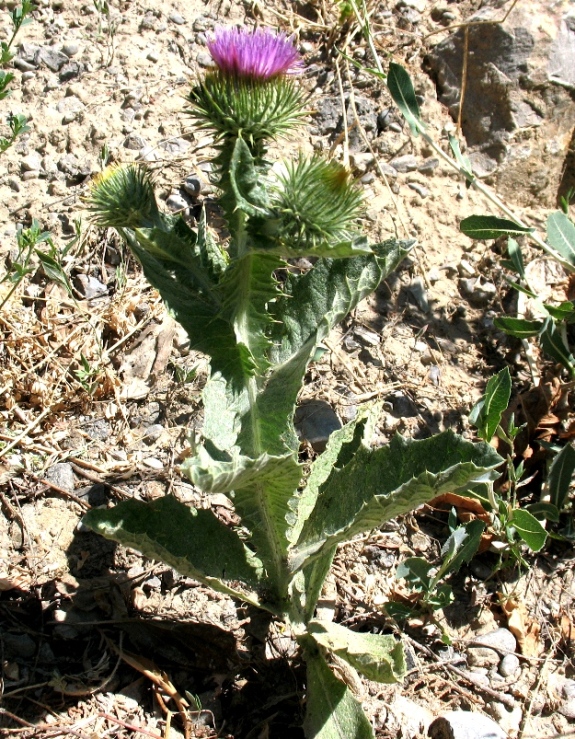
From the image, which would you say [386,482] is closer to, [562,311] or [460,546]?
[460,546]

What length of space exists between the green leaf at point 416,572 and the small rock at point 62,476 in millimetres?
1504

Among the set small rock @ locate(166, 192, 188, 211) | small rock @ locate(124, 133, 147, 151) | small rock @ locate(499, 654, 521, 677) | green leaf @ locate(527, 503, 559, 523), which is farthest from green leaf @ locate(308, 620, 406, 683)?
small rock @ locate(124, 133, 147, 151)

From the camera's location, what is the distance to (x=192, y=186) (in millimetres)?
4422

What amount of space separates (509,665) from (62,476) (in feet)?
6.99

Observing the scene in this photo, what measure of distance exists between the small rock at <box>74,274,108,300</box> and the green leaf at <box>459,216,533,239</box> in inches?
76.8

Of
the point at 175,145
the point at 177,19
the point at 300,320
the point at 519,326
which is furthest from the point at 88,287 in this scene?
the point at 519,326

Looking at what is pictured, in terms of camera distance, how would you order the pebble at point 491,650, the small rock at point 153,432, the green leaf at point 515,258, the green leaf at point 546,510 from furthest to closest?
1. the green leaf at point 515,258
2. the small rock at point 153,432
3. the green leaf at point 546,510
4. the pebble at point 491,650

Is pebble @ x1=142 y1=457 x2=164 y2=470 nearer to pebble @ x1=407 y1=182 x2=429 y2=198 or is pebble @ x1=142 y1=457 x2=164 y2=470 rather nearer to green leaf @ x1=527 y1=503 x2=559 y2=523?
green leaf @ x1=527 y1=503 x2=559 y2=523

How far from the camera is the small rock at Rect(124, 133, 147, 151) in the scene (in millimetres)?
4457

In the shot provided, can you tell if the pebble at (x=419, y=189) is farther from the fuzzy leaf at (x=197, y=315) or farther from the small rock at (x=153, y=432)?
the fuzzy leaf at (x=197, y=315)

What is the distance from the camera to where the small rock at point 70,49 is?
15.4 feet

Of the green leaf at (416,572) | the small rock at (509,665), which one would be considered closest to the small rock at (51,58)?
the green leaf at (416,572)

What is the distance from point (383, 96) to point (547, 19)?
126 cm

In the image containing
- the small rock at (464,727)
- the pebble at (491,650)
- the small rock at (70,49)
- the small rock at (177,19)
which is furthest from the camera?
the small rock at (177,19)
